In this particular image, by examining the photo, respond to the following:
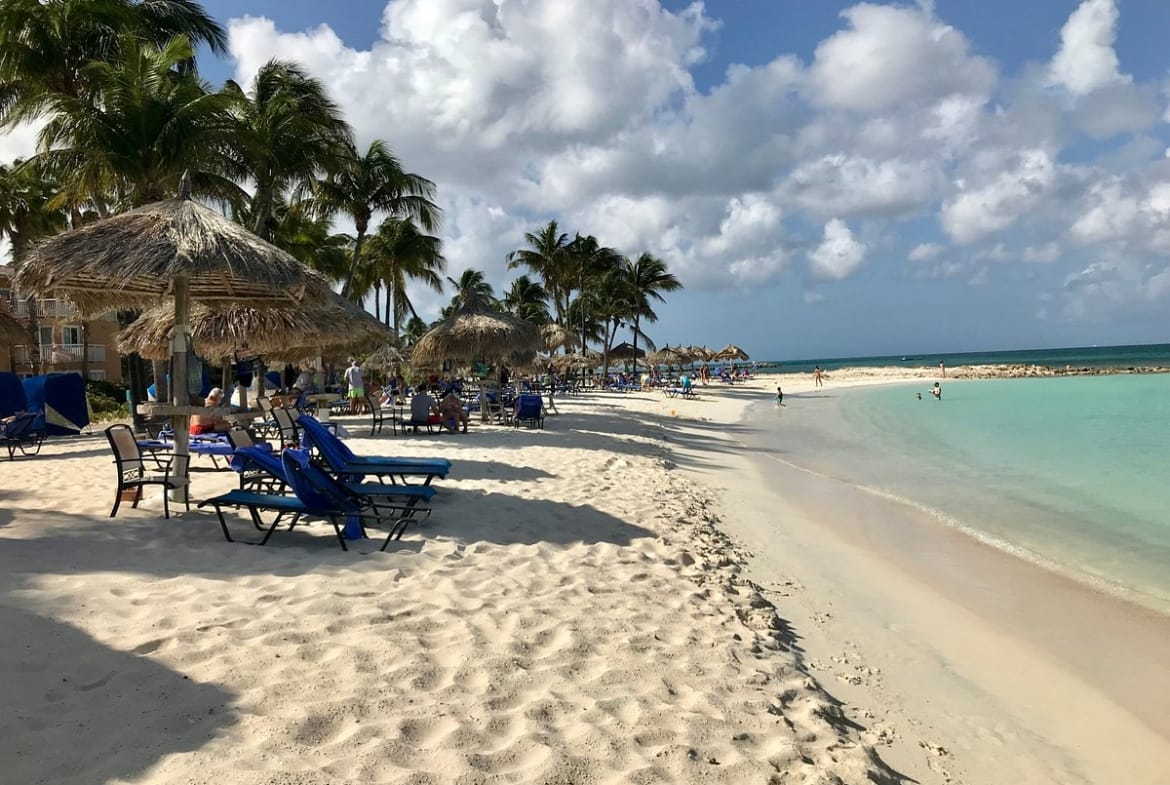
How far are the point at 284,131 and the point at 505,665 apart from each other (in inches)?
727

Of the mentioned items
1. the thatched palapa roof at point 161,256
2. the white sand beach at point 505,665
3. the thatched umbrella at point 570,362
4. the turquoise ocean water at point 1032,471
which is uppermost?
the thatched palapa roof at point 161,256

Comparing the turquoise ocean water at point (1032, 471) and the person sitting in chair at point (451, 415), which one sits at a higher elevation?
the person sitting in chair at point (451, 415)

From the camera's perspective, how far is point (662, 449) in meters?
13.0

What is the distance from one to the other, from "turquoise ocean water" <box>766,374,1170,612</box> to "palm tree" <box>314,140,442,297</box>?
14144mm

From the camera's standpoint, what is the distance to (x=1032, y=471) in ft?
40.5

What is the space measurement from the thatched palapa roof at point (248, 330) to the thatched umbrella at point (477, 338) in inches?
56.8

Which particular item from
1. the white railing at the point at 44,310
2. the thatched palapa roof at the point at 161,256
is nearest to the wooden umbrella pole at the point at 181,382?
the thatched palapa roof at the point at 161,256

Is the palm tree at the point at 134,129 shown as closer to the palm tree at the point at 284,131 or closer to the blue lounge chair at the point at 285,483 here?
the palm tree at the point at 284,131

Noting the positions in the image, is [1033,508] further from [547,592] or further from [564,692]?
[564,692]

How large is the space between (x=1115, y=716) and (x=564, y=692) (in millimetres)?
3012

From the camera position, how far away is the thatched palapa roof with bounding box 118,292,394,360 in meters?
12.4

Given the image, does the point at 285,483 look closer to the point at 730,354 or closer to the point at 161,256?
the point at 161,256

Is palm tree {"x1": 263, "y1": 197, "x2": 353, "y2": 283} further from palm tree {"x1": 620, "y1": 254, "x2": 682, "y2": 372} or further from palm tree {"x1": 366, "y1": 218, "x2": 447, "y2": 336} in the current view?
palm tree {"x1": 620, "y1": 254, "x2": 682, "y2": 372}

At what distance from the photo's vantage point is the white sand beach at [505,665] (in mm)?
2381
